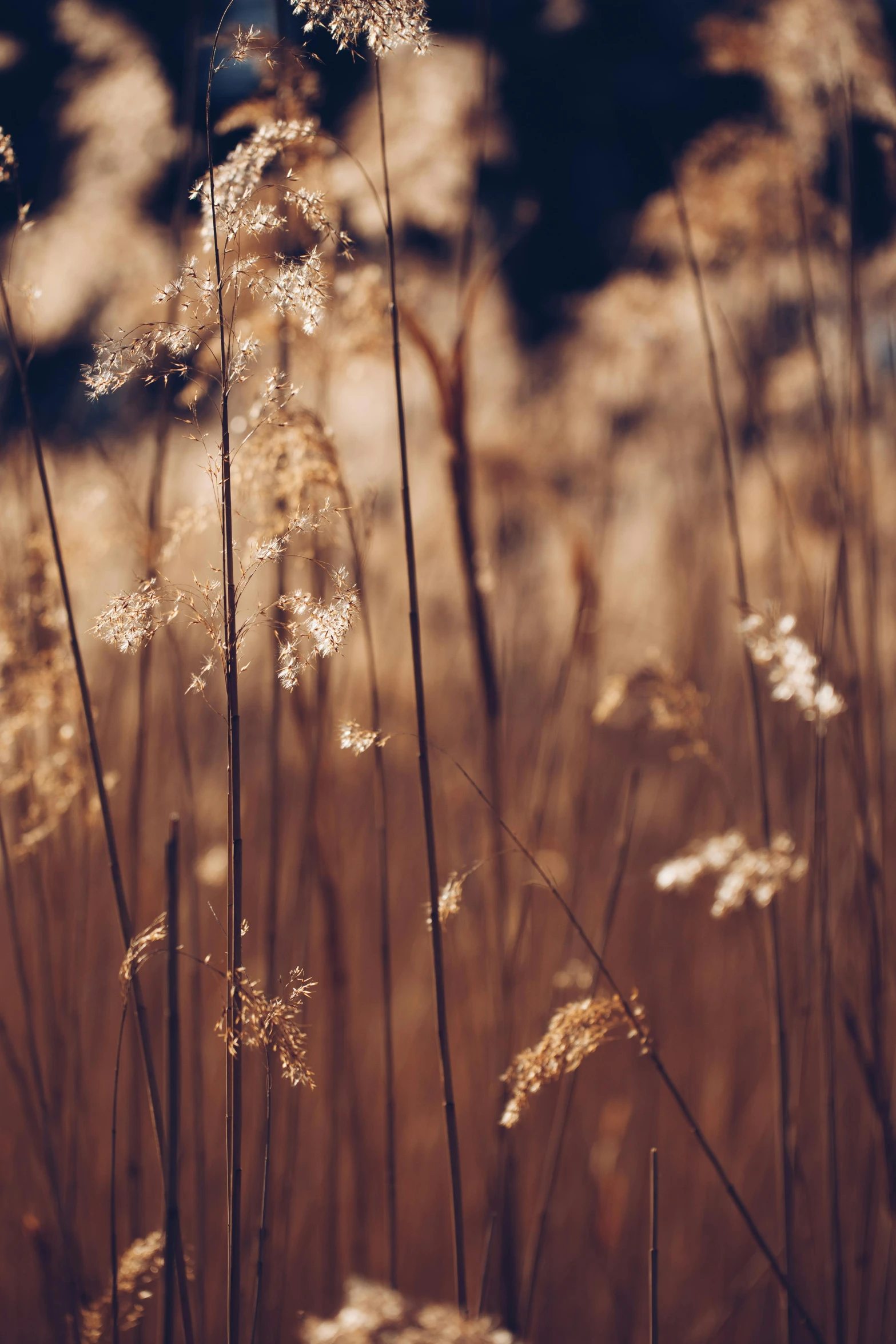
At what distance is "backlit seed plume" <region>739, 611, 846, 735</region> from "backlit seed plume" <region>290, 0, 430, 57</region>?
1.14ft

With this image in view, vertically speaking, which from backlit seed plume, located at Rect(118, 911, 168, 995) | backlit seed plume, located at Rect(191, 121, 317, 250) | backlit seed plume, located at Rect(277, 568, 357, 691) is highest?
backlit seed plume, located at Rect(191, 121, 317, 250)

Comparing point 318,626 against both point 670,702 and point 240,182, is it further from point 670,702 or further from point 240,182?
point 670,702

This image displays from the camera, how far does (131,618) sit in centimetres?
38

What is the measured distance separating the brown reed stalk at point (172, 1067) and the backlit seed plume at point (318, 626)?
0.26 ft

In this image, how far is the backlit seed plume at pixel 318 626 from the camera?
369 millimetres

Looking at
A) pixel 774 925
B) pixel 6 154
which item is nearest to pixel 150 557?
pixel 6 154

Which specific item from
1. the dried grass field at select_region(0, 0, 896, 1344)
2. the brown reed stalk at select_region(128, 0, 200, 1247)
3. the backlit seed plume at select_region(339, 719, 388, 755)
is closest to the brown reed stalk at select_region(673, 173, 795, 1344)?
the dried grass field at select_region(0, 0, 896, 1344)

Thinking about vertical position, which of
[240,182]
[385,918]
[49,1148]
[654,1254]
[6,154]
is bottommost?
[654,1254]

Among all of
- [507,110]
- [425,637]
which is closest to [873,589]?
[425,637]

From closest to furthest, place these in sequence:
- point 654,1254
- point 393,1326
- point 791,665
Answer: point 393,1326, point 654,1254, point 791,665

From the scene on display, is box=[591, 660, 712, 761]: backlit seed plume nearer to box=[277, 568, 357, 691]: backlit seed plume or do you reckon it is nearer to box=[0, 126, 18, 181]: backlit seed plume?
box=[277, 568, 357, 691]: backlit seed plume

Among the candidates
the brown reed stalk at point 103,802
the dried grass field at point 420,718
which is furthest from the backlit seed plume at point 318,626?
the brown reed stalk at point 103,802

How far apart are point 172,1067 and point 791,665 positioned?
0.40 metres

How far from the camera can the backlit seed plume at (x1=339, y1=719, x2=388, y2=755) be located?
41 centimetres
